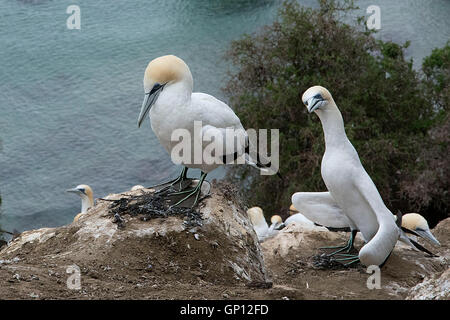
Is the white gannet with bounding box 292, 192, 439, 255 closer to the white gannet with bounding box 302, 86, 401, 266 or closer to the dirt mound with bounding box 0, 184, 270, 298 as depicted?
the white gannet with bounding box 302, 86, 401, 266

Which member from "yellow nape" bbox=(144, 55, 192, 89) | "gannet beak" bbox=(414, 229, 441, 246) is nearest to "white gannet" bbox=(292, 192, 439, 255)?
"gannet beak" bbox=(414, 229, 441, 246)

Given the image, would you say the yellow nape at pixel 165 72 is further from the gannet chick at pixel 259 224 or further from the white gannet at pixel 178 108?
the gannet chick at pixel 259 224

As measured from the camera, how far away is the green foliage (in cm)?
1662

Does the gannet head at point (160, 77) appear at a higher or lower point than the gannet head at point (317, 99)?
higher

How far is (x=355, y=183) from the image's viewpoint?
7930mm

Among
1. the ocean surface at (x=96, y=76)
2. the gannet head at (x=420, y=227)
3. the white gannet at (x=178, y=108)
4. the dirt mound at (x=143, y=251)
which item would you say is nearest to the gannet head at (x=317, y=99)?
the white gannet at (x=178, y=108)

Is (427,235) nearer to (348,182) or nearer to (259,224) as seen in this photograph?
(348,182)

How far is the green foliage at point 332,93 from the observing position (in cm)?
1662

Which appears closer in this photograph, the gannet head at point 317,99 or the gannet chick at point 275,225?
the gannet head at point 317,99

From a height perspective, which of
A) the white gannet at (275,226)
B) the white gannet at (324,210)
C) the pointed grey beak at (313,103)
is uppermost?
the pointed grey beak at (313,103)

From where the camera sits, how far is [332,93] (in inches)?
677

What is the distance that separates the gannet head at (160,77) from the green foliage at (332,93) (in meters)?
9.45

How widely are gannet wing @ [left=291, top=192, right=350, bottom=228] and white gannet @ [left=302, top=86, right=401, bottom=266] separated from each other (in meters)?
0.41

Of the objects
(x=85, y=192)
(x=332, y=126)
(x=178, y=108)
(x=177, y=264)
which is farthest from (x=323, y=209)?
(x=85, y=192)
